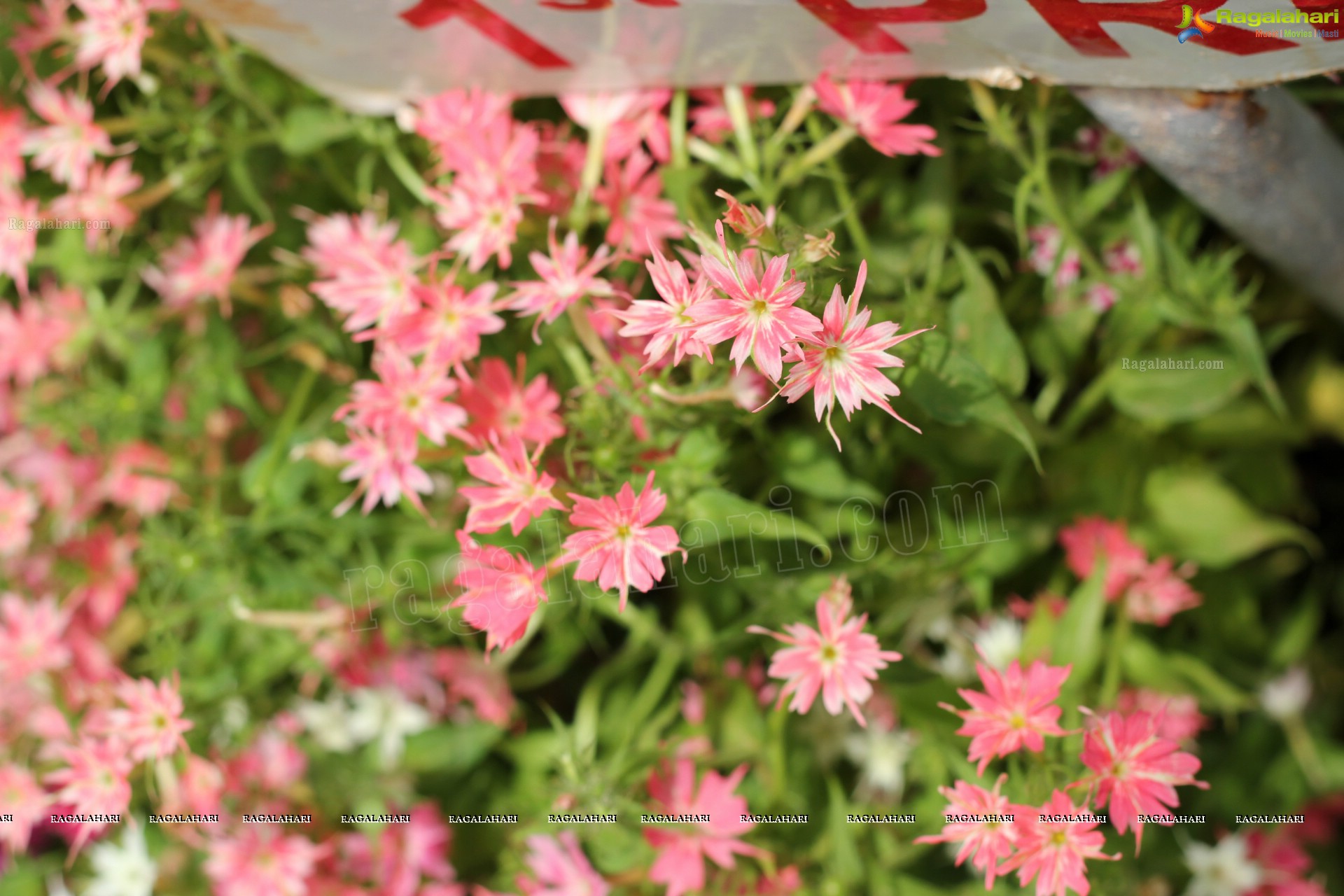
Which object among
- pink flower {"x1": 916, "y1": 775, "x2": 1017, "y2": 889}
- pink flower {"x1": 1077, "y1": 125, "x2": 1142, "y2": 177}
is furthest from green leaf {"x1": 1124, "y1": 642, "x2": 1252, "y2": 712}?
pink flower {"x1": 1077, "y1": 125, "x2": 1142, "y2": 177}

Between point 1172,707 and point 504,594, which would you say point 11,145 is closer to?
point 504,594

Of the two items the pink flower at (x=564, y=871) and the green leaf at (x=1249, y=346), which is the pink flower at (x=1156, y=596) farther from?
the pink flower at (x=564, y=871)

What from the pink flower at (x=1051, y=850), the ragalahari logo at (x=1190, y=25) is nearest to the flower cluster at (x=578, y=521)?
the pink flower at (x=1051, y=850)

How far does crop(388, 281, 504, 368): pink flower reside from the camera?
0.63 meters

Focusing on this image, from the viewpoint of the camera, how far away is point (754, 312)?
0.45 metres

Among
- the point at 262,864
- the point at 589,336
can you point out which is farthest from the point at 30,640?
the point at 589,336

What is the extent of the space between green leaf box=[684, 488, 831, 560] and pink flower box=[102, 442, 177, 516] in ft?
1.89

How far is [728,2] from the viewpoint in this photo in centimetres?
61

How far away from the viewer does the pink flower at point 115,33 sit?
0.73 meters

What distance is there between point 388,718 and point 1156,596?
733 mm

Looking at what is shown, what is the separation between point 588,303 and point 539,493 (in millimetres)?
189

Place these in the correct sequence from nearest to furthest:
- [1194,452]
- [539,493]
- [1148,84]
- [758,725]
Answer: [539,493] < [1148,84] < [758,725] < [1194,452]

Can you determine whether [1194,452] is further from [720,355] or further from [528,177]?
[528,177]

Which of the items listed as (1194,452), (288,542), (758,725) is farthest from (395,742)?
(1194,452)
